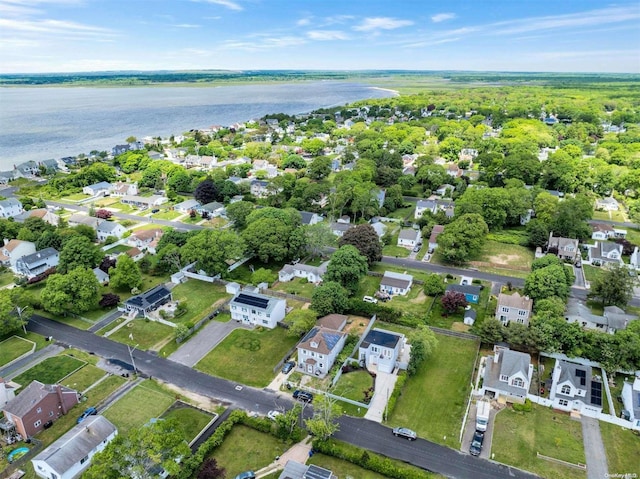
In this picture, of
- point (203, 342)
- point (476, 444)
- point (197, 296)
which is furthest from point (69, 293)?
point (476, 444)

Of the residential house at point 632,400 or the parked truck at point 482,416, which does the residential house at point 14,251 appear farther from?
the residential house at point 632,400

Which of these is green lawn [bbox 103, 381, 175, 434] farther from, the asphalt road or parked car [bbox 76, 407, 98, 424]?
the asphalt road

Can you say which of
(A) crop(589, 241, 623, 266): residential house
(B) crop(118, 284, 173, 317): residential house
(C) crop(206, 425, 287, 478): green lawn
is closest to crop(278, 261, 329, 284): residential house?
(B) crop(118, 284, 173, 317): residential house

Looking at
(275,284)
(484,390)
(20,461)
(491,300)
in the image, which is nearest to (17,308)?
(20,461)

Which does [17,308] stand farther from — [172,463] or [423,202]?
[423,202]

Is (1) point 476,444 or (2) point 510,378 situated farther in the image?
(2) point 510,378

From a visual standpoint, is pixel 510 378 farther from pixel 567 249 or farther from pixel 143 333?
pixel 143 333

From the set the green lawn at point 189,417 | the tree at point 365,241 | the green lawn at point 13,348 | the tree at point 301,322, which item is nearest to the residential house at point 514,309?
the tree at point 365,241
